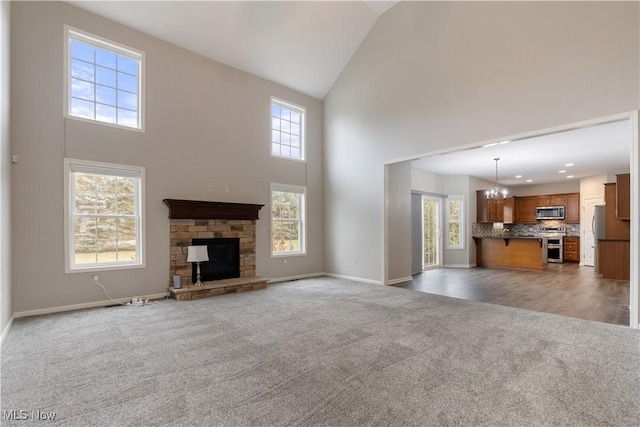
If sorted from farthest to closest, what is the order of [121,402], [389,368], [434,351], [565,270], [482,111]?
[565,270] < [482,111] < [434,351] < [389,368] < [121,402]

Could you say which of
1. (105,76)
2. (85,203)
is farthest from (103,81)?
(85,203)

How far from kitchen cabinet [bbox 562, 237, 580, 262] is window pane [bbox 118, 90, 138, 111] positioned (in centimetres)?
1317

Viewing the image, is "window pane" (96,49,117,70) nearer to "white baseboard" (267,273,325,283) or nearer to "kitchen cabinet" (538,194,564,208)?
"white baseboard" (267,273,325,283)

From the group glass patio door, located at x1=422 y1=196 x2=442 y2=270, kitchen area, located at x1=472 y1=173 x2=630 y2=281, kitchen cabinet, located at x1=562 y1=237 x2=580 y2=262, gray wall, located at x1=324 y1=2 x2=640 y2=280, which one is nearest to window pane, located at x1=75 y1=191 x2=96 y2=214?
gray wall, located at x1=324 y1=2 x2=640 y2=280

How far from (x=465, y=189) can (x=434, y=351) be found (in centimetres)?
803

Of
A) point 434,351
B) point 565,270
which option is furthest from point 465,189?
point 434,351

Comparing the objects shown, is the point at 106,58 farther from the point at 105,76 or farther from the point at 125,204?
the point at 125,204

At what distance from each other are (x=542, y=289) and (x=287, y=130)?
245 inches

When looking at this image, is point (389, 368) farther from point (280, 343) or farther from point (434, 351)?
point (280, 343)

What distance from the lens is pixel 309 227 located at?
7.50m

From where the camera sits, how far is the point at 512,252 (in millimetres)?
9102

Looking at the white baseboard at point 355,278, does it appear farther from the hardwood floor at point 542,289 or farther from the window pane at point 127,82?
the window pane at point 127,82

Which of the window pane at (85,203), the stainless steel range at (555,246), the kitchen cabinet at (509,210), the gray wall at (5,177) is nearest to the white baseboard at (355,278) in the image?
the window pane at (85,203)

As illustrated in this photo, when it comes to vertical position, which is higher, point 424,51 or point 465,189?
point 424,51
